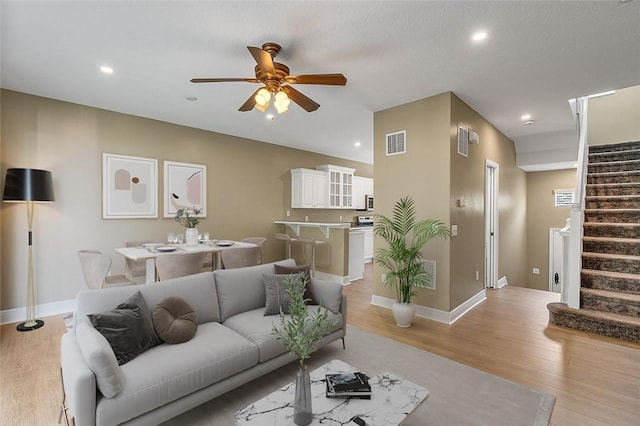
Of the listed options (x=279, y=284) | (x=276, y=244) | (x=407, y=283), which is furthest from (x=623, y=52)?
(x=276, y=244)

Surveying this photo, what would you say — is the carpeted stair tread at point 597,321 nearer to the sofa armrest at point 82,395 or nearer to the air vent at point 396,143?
the air vent at point 396,143

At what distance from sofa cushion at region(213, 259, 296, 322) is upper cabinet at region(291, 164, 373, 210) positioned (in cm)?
394

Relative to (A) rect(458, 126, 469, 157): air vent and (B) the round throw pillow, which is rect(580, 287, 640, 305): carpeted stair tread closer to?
(A) rect(458, 126, 469, 157): air vent

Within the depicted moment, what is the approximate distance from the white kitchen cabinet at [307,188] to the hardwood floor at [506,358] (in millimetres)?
3226

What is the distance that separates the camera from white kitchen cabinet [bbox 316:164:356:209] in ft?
24.5

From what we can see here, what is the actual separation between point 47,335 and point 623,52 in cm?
665

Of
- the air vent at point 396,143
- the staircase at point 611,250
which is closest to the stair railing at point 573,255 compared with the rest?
the staircase at point 611,250

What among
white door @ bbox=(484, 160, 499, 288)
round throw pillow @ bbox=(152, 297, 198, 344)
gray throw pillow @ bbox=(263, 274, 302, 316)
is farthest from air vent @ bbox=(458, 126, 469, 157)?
round throw pillow @ bbox=(152, 297, 198, 344)

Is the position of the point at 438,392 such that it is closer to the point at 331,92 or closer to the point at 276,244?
the point at 331,92

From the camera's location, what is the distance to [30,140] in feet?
12.5

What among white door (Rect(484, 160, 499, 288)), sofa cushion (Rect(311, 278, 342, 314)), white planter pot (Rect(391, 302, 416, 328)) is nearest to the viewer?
sofa cushion (Rect(311, 278, 342, 314))

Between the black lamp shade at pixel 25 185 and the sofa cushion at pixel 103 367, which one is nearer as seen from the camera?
the sofa cushion at pixel 103 367

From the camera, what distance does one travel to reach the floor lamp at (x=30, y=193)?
3.43 m

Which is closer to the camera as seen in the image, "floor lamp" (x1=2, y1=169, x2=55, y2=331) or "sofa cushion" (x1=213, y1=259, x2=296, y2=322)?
"sofa cushion" (x1=213, y1=259, x2=296, y2=322)
